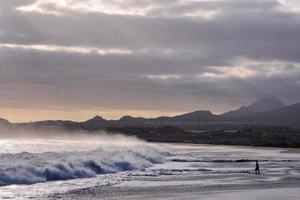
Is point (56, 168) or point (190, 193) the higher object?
point (56, 168)

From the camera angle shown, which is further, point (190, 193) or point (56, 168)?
point (56, 168)

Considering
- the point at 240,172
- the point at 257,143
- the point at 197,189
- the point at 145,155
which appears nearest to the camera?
the point at 197,189

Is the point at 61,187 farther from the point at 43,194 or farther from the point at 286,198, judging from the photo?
the point at 286,198

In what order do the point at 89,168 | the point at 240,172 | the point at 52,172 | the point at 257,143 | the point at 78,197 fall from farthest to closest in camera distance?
1. the point at 257,143
2. the point at 240,172
3. the point at 89,168
4. the point at 52,172
5. the point at 78,197

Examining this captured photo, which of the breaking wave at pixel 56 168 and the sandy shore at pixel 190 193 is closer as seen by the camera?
the sandy shore at pixel 190 193

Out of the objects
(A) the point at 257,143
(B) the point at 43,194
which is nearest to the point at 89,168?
(B) the point at 43,194

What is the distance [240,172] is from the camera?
157 ft

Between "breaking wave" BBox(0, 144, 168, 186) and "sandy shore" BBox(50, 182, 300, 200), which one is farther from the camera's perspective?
"breaking wave" BBox(0, 144, 168, 186)

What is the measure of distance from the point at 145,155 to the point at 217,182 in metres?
27.2

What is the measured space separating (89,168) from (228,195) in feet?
48.7

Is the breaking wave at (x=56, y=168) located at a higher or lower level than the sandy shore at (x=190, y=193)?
higher

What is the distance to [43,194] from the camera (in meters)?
28.2

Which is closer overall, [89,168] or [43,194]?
[43,194]

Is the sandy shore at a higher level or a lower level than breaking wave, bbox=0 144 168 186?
lower
